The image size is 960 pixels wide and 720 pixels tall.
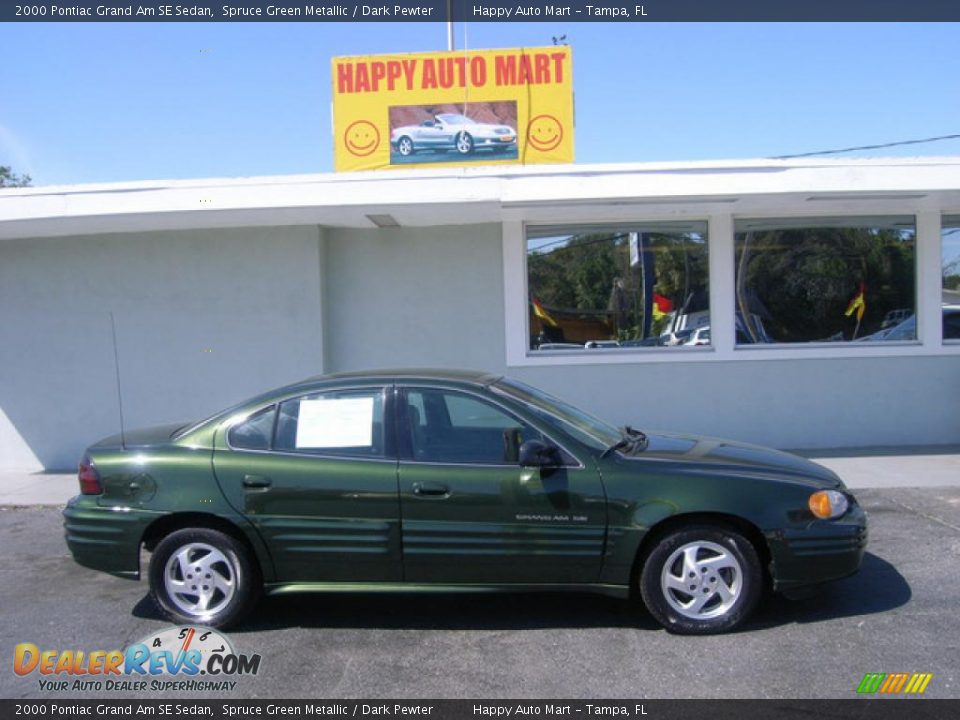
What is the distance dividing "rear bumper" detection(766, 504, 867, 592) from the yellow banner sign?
910cm

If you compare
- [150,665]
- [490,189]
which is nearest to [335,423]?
[150,665]

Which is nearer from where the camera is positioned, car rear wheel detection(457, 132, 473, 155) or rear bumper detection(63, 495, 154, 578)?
rear bumper detection(63, 495, 154, 578)

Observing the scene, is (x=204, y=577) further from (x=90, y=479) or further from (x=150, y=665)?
(x=90, y=479)

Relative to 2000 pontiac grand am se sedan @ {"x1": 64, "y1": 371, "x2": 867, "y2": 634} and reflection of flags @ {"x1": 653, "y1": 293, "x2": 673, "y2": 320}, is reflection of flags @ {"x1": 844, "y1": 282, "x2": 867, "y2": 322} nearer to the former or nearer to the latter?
reflection of flags @ {"x1": 653, "y1": 293, "x2": 673, "y2": 320}

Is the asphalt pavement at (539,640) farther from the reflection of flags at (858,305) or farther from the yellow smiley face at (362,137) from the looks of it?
the yellow smiley face at (362,137)

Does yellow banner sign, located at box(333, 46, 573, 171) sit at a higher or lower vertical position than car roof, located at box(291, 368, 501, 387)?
higher

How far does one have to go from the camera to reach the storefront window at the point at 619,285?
1030 cm

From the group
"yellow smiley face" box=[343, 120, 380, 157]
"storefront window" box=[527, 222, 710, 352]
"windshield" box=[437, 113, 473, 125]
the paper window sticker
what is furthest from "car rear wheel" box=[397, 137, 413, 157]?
the paper window sticker

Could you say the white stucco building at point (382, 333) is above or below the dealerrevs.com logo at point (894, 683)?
above


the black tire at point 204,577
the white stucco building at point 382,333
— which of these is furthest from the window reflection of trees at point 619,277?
the black tire at point 204,577

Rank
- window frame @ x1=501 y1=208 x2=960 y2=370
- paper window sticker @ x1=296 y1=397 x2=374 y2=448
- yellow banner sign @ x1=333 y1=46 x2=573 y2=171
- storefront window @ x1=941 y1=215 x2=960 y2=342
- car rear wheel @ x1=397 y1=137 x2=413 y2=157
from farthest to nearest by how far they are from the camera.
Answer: car rear wheel @ x1=397 y1=137 x2=413 y2=157, yellow banner sign @ x1=333 y1=46 x2=573 y2=171, storefront window @ x1=941 y1=215 x2=960 y2=342, window frame @ x1=501 y1=208 x2=960 y2=370, paper window sticker @ x1=296 y1=397 x2=374 y2=448

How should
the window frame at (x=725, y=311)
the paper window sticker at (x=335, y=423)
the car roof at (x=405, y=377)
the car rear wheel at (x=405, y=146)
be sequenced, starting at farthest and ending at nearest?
the car rear wheel at (x=405, y=146) < the window frame at (x=725, y=311) < the car roof at (x=405, y=377) < the paper window sticker at (x=335, y=423)

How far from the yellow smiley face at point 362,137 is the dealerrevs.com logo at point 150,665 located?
950 centimetres

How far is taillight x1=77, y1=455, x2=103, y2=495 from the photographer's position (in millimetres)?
5070
